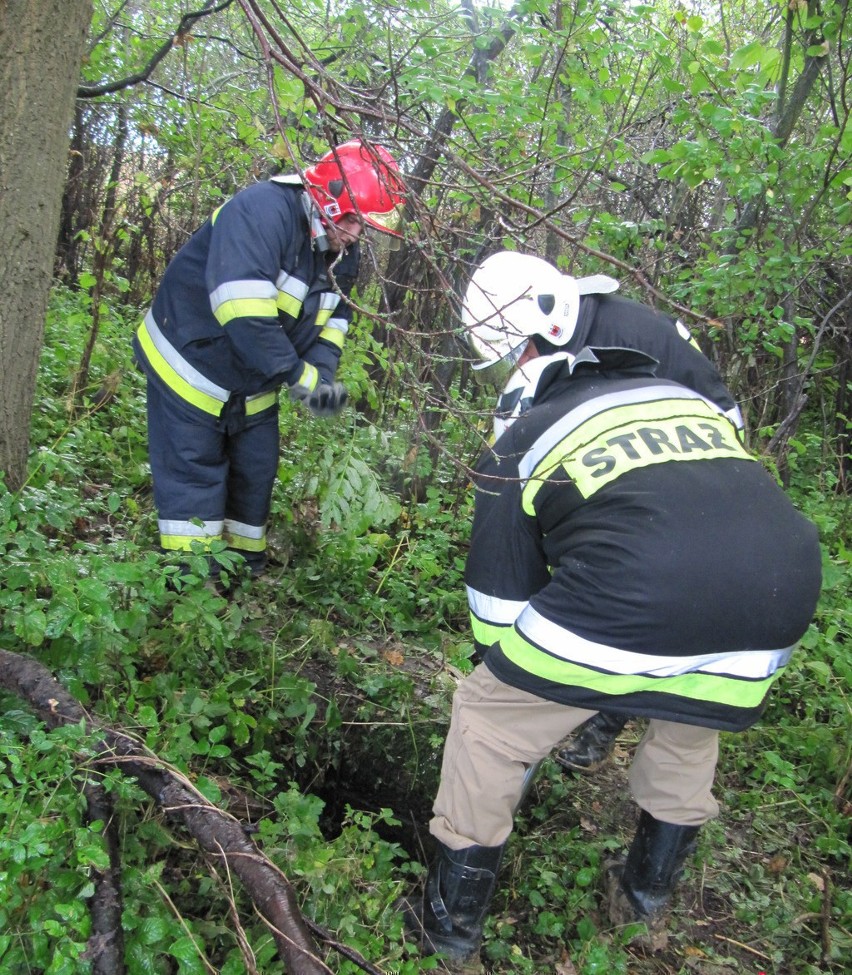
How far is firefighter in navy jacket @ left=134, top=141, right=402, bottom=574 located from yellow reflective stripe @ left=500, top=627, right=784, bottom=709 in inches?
53.2

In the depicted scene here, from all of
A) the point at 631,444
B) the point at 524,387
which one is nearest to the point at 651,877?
the point at 631,444

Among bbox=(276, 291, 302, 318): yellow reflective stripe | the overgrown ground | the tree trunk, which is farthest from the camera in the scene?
bbox=(276, 291, 302, 318): yellow reflective stripe

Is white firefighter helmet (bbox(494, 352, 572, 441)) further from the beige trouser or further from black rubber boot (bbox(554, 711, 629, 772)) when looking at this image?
black rubber boot (bbox(554, 711, 629, 772))

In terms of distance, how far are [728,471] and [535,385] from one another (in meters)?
0.59

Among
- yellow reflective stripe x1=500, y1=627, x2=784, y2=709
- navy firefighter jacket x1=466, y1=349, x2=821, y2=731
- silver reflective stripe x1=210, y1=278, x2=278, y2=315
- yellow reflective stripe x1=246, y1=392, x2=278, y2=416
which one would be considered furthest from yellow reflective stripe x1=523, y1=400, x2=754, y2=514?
yellow reflective stripe x1=246, y1=392, x2=278, y2=416

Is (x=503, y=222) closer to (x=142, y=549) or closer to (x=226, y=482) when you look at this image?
(x=226, y=482)

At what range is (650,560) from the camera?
1.87 meters

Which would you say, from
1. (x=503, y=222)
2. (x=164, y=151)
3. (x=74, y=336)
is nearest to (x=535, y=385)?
(x=503, y=222)

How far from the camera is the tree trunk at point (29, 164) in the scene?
245cm

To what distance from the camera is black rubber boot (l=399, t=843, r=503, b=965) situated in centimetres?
228

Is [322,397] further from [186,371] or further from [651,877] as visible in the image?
[651,877]

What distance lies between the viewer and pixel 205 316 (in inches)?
126

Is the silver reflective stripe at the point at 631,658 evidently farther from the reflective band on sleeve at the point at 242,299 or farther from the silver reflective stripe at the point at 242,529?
the silver reflective stripe at the point at 242,529

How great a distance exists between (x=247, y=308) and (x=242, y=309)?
2 cm
